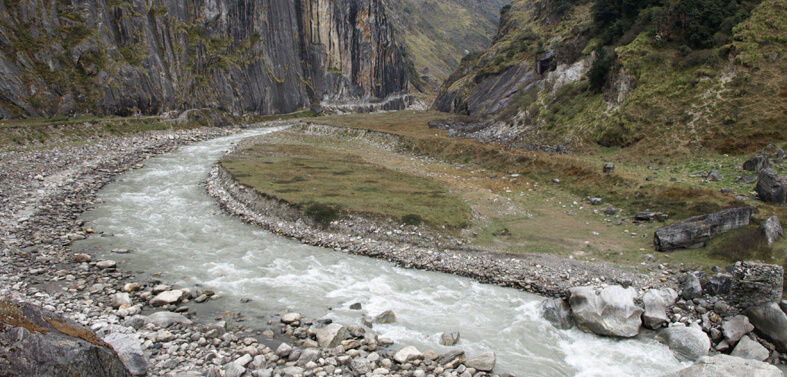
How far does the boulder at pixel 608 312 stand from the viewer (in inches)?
628

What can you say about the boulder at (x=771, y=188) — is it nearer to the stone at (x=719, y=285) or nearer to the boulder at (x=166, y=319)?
the stone at (x=719, y=285)

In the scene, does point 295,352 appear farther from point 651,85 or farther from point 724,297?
point 651,85

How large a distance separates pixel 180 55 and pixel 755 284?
351 ft

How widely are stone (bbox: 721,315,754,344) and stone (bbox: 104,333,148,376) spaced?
68.2 feet

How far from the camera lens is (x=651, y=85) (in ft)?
141

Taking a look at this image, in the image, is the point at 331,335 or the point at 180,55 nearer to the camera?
the point at 331,335

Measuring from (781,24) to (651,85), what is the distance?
464 inches

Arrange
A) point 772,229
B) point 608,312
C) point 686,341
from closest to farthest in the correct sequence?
point 686,341
point 608,312
point 772,229

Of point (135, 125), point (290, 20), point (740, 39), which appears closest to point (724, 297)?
point (740, 39)

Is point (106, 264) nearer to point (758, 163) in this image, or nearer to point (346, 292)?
point (346, 292)

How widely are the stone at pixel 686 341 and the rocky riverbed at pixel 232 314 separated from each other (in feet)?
4.72

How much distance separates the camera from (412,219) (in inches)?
1095

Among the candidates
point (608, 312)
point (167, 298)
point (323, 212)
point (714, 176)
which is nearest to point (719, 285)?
point (608, 312)

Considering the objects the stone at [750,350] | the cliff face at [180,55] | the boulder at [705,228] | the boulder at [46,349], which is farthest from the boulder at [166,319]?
the cliff face at [180,55]
